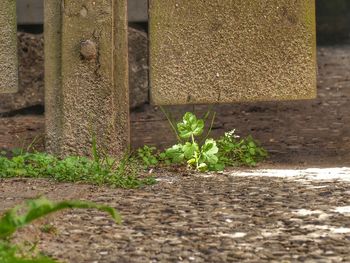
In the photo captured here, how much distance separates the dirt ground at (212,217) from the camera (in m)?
3.13

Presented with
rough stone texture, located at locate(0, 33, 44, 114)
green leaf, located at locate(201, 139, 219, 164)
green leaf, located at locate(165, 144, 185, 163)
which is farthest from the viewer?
rough stone texture, located at locate(0, 33, 44, 114)

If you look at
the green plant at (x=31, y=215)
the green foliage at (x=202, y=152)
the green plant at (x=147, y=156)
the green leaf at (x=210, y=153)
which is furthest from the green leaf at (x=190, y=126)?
the green plant at (x=31, y=215)

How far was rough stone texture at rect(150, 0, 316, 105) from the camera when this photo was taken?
218 inches

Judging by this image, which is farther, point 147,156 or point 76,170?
point 147,156

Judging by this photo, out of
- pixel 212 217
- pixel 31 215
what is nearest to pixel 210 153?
pixel 212 217

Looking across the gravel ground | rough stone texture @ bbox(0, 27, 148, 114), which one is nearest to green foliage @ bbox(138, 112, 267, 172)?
the gravel ground

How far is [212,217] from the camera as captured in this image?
12.2 feet

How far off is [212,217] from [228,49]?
2005 mm

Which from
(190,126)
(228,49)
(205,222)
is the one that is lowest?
(205,222)

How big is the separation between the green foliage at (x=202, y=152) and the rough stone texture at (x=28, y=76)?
51.5 inches

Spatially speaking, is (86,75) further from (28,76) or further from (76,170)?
(28,76)

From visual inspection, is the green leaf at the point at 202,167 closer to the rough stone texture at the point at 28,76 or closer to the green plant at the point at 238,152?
the green plant at the point at 238,152

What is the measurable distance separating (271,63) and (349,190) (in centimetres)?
148

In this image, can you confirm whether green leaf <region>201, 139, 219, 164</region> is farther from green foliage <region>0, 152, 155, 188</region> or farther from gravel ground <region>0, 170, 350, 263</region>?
gravel ground <region>0, 170, 350, 263</region>
